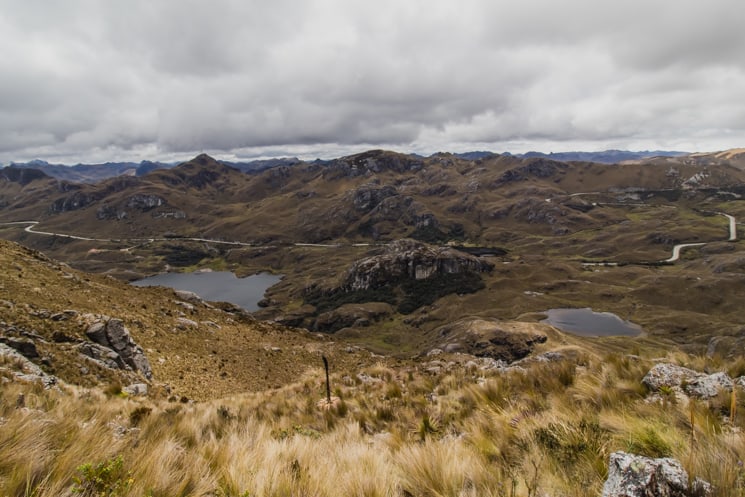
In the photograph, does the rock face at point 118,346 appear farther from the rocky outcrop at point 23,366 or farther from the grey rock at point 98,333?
the rocky outcrop at point 23,366

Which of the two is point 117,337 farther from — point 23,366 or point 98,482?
point 98,482

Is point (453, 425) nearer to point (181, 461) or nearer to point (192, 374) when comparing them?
point (181, 461)

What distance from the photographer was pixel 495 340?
300 feet

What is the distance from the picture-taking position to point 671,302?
5453 inches

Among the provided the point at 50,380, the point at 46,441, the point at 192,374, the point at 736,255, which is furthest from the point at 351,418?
the point at 736,255

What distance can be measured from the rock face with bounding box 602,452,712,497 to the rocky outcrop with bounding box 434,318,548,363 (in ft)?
273

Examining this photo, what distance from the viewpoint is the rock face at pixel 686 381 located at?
5398 millimetres

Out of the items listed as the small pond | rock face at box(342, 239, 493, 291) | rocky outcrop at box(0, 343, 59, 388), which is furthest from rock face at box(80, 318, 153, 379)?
rock face at box(342, 239, 493, 291)

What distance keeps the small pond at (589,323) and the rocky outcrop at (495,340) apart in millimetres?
34053

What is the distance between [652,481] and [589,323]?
14956 cm

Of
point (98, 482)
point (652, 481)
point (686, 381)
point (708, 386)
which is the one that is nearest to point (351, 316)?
point (686, 381)

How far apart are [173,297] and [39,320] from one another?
18.5m

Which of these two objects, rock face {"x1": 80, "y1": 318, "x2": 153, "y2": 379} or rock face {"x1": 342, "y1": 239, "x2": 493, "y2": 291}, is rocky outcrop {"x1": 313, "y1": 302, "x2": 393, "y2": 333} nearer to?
rock face {"x1": 342, "y1": 239, "x2": 493, "y2": 291}

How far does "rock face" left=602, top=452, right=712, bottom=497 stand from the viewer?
2.50m
